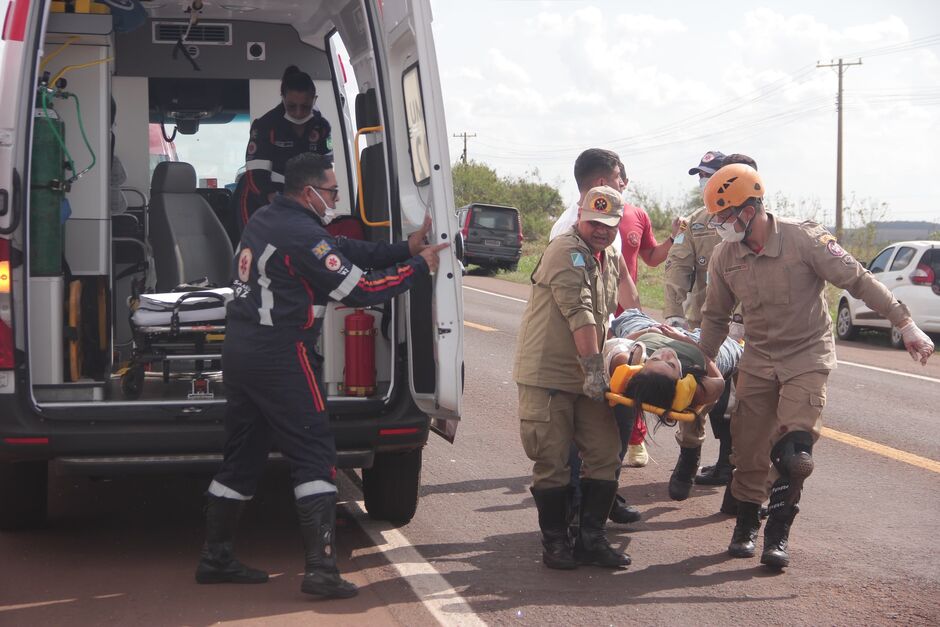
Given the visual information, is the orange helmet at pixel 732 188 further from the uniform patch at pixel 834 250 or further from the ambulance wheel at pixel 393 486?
the ambulance wheel at pixel 393 486

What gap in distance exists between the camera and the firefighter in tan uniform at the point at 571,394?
18.5ft

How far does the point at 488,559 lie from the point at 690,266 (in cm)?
272

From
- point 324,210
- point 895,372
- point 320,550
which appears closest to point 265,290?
point 324,210

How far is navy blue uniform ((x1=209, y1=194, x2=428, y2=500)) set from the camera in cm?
518

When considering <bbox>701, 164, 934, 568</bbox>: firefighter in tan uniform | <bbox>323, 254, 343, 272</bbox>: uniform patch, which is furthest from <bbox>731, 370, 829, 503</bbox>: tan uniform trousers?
<bbox>323, 254, 343, 272</bbox>: uniform patch

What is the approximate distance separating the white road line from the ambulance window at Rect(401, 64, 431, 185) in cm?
180

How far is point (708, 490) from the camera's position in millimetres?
7414

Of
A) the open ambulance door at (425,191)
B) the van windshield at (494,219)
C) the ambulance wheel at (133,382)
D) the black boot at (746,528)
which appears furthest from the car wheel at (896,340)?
the van windshield at (494,219)

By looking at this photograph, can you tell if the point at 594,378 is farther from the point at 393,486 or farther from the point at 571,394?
the point at 393,486

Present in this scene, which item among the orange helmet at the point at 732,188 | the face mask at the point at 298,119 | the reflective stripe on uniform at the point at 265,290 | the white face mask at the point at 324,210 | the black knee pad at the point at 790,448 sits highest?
the face mask at the point at 298,119

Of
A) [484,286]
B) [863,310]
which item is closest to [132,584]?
[863,310]

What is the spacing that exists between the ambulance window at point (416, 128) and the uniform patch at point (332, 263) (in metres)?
0.58

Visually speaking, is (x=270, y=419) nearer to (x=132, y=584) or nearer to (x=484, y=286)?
(x=132, y=584)

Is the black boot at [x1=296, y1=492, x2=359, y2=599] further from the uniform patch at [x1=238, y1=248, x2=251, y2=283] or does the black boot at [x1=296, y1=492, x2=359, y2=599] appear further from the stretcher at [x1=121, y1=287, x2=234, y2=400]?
the stretcher at [x1=121, y1=287, x2=234, y2=400]
